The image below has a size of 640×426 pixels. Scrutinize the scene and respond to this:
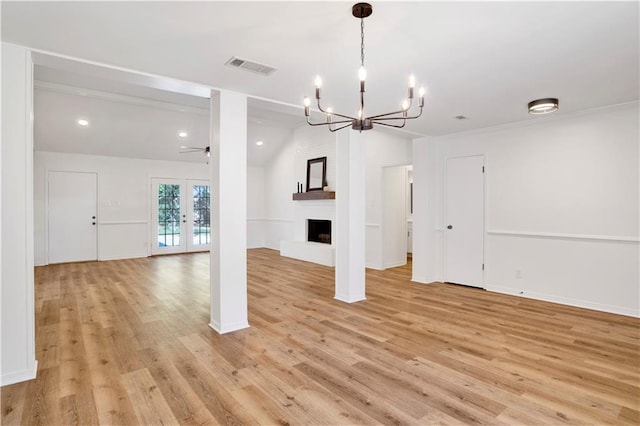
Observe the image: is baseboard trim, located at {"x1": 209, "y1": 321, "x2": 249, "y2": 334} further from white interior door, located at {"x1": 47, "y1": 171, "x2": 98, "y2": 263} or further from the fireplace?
white interior door, located at {"x1": 47, "y1": 171, "x2": 98, "y2": 263}

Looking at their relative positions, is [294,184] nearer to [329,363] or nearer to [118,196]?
[118,196]

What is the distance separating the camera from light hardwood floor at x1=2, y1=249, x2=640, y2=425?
218 cm

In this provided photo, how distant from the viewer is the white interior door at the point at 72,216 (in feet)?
24.6

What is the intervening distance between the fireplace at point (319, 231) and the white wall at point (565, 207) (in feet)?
12.2

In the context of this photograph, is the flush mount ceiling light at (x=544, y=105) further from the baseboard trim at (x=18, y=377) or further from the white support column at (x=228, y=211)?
the baseboard trim at (x=18, y=377)

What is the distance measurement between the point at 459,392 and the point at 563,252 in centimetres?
321

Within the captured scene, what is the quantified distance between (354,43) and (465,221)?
4.00 m

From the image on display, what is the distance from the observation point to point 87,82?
17.5 feet

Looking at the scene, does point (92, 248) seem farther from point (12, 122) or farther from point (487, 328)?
point (487, 328)

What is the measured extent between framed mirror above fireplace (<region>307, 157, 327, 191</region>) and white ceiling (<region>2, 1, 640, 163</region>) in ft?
14.8

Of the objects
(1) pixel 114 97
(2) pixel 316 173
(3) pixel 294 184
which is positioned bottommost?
(3) pixel 294 184

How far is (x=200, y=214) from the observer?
9.58 m

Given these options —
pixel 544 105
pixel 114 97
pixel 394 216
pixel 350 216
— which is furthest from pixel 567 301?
pixel 114 97

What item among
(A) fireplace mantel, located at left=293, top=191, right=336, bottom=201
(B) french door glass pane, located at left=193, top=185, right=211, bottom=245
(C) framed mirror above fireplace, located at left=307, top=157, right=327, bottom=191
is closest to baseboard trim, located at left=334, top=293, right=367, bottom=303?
(A) fireplace mantel, located at left=293, top=191, right=336, bottom=201
